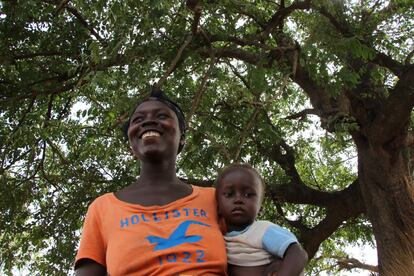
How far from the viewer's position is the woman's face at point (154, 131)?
7.20 ft

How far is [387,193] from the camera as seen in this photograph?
289 inches

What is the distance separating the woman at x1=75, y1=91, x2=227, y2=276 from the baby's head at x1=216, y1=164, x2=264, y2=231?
0.16 ft

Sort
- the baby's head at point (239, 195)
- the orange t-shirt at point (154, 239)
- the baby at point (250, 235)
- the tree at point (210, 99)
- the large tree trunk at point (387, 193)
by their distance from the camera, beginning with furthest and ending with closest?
the large tree trunk at point (387, 193) → the tree at point (210, 99) → the baby's head at point (239, 195) → the baby at point (250, 235) → the orange t-shirt at point (154, 239)

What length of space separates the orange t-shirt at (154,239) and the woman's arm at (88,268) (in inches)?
0.7

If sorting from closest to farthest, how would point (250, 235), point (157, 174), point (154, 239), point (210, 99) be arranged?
point (154, 239)
point (250, 235)
point (157, 174)
point (210, 99)

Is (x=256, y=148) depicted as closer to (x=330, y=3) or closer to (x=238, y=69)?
(x=238, y=69)

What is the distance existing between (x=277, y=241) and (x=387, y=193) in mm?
5757

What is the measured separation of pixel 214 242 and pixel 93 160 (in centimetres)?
581

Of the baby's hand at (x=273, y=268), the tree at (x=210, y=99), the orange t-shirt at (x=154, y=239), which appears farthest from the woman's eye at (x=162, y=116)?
the tree at (x=210, y=99)

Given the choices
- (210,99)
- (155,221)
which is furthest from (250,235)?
(210,99)

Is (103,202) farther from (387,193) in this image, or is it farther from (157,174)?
(387,193)

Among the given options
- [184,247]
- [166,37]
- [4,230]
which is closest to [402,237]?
[166,37]

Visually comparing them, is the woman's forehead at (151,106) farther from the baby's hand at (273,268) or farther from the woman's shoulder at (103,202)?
the baby's hand at (273,268)

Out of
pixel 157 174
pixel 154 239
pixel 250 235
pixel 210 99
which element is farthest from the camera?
pixel 210 99
